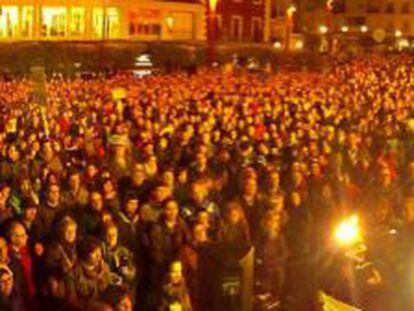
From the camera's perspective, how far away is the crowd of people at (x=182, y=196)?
773 cm

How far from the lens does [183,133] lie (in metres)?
14.0

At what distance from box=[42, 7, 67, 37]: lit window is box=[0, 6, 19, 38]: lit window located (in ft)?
6.45

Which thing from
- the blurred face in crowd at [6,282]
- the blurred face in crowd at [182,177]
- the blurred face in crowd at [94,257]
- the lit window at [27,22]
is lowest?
the blurred face in crowd at [6,282]

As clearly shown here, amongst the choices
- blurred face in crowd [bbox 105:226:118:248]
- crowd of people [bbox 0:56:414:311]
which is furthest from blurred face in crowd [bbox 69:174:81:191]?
blurred face in crowd [bbox 105:226:118:248]

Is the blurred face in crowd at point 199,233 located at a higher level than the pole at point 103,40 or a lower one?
lower

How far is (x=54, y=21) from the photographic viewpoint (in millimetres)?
43406

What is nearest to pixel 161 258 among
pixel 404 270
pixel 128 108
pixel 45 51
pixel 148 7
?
pixel 404 270

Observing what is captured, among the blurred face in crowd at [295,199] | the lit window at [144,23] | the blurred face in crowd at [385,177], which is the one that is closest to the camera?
the blurred face in crowd at [295,199]

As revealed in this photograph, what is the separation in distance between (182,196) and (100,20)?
35724mm

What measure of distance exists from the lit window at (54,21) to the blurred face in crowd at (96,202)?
1361 inches

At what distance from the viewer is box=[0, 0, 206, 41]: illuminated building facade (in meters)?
41.3

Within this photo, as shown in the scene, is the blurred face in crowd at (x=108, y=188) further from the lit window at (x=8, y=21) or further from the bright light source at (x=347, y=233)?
the lit window at (x=8, y=21)

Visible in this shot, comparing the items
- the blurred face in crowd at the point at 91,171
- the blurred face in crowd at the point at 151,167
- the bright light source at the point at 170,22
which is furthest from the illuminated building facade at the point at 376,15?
the blurred face in crowd at the point at 91,171

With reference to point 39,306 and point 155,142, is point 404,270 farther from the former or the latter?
point 155,142
